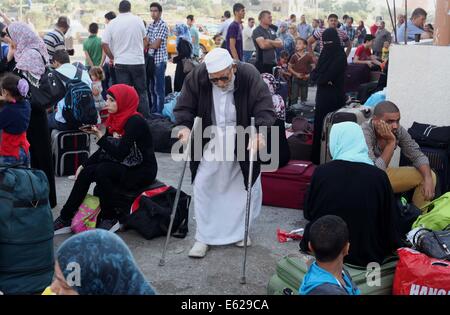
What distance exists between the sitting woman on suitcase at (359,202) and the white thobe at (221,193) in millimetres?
1118

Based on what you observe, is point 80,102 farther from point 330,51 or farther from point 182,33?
point 182,33

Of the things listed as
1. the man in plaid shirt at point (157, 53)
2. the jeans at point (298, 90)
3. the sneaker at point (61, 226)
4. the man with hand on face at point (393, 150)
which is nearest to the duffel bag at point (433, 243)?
the man with hand on face at point (393, 150)

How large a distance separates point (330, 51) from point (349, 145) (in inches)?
148

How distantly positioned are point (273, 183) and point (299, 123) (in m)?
1.49

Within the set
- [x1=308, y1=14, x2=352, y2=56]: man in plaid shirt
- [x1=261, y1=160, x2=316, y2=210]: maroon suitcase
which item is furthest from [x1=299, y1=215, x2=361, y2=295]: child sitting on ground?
[x1=308, y1=14, x2=352, y2=56]: man in plaid shirt

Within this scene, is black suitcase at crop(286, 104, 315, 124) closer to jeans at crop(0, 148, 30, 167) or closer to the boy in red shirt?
the boy in red shirt

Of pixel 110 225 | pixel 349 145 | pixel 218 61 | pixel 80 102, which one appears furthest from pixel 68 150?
pixel 349 145

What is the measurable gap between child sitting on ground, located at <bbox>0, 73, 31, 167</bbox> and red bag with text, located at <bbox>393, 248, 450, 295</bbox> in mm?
2950

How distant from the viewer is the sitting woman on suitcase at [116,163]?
18.5ft

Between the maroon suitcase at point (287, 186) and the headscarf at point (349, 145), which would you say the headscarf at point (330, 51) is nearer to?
the maroon suitcase at point (287, 186)

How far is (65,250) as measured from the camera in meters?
2.47

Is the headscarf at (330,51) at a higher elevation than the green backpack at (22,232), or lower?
higher

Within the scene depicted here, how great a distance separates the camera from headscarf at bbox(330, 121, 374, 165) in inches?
173

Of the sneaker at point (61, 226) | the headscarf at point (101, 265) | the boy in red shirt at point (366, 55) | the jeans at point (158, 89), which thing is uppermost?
the boy in red shirt at point (366, 55)
